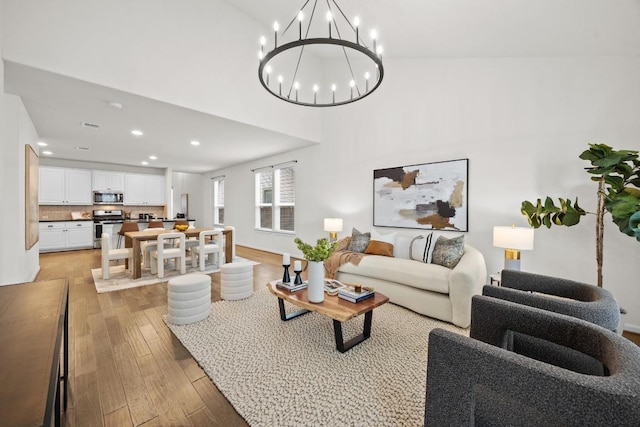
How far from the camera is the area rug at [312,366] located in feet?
4.94

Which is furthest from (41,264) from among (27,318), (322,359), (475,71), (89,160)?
(475,71)

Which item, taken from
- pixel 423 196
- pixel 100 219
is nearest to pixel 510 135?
pixel 423 196

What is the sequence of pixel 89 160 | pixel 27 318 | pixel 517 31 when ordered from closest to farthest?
pixel 27 318 → pixel 517 31 → pixel 89 160

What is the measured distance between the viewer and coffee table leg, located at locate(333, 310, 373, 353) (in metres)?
2.10

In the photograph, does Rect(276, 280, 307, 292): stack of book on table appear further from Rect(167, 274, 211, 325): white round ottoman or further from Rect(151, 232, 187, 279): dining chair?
Rect(151, 232, 187, 279): dining chair

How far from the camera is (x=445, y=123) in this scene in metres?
3.73

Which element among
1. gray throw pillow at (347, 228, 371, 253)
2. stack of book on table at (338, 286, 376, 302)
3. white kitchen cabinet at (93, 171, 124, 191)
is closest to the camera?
stack of book on table at (338, 286, 376, 302)

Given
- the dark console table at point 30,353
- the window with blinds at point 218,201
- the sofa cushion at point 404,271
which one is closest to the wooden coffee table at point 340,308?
the sofa cushion at point 404,271

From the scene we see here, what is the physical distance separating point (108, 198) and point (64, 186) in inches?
37.8

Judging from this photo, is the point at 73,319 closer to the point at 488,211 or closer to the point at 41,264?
the point at 41,264

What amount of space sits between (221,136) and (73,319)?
3394 millimetres

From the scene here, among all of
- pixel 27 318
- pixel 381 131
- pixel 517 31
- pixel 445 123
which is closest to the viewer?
pixel 27 318

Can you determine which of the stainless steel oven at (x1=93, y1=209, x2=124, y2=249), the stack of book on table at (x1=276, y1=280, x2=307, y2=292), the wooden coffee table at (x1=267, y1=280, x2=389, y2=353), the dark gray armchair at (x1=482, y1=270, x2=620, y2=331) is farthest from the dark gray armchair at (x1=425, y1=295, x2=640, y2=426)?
the stainless steel oven at (x1=93, y1=209, x2=124, y2=249)

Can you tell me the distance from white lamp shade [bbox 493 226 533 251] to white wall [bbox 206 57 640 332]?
1.70ft
